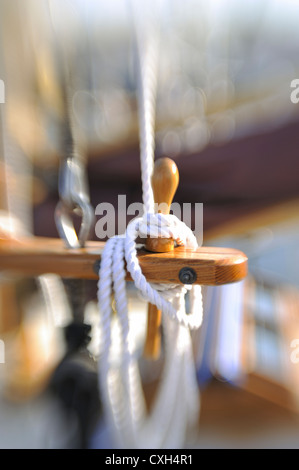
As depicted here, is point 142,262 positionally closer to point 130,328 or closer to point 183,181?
point 130,328

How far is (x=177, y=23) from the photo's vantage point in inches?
70.3

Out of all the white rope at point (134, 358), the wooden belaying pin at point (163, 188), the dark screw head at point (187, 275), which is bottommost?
the white rope at point (134, 358)

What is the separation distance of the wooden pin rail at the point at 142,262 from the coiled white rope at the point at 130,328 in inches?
0.8

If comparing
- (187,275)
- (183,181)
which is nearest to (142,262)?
(187,275)

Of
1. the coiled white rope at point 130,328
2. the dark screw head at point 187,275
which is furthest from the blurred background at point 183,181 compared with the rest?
the dark screw head at point 187,275

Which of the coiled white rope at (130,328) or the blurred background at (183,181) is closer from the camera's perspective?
the coiled white rope at (130,328)

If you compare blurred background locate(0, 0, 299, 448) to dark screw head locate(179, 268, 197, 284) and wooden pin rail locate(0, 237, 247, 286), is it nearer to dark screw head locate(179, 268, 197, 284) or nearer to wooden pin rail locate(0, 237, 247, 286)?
wooden pin rail locate(0, 237, 247, 286)

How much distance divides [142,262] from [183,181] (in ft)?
2.72

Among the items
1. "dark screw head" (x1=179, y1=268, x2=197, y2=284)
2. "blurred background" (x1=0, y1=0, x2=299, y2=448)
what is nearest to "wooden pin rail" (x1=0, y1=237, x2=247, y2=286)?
"dark screw head" (x1=179, y1=268, x2=197, y2=284)

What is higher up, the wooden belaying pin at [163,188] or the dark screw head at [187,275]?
the wooden belaying pin at [163,188]

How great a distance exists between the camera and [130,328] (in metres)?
0.42

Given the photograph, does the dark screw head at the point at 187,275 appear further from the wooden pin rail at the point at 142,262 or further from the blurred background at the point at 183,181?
the blurred background at the point at 183,181

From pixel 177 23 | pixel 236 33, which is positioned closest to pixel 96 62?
pixel 177 23

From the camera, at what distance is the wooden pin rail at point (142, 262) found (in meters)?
0.36
